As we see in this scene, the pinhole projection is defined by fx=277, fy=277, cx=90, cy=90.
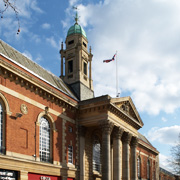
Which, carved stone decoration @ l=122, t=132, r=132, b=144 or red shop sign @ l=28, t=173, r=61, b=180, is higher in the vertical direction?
carved stone decoration @ l=122, t=132, r=132, b=144

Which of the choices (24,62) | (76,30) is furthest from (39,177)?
(76,30)

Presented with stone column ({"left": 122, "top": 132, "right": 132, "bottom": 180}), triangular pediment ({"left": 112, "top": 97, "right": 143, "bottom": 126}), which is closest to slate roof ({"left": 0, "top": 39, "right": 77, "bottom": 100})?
triangular pediment ({"left": 112, "top": 97, "right": 143, "bottom": 126})

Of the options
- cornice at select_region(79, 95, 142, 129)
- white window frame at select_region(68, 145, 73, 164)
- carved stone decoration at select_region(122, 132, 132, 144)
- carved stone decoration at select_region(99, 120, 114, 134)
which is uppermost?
cornice at select_region(79, 95, 142, 129)

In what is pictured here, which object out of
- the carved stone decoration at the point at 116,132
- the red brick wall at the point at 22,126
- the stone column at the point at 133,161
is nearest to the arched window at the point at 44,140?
the red brick wall at the point at 22,126

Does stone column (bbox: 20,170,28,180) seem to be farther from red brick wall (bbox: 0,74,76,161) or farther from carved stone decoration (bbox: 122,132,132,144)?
carved stone decoration (bbox: 122,132,132,144)

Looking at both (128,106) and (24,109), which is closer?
(24,109)

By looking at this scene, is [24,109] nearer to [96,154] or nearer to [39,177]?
[39,177]

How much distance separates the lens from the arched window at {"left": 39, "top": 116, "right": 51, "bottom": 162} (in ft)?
76.5

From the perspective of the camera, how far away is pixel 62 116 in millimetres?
26438

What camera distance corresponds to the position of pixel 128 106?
33250mm

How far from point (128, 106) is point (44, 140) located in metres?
12.9

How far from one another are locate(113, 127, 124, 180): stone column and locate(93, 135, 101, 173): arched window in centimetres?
251

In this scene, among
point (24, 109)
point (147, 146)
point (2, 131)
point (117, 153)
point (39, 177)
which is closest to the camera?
point (2, 131)

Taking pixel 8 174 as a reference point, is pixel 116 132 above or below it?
above
